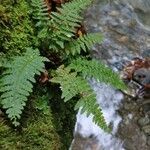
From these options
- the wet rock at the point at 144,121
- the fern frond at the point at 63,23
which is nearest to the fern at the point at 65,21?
the fern frond at the point at 63,23

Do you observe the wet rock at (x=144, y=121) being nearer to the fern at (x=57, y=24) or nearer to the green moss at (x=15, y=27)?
the fern at (x=57, y=24)

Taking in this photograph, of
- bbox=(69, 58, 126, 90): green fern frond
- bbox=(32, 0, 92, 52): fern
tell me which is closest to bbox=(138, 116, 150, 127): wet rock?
bbox=(69, 58, 126, 90): green fern frond

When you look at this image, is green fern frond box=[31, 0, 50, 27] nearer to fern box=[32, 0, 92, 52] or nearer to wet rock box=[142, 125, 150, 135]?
fern box=[32, 0, 92, 52]

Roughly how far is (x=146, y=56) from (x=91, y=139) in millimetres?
1817

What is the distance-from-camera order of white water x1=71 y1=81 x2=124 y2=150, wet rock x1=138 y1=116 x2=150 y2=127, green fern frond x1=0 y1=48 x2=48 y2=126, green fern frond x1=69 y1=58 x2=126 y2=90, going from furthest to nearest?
wet rock x1=138 y1=116 x2=150 y2=127
white water x1=71 y1=81 x2=124 y2=150
green fern frond x1=69 y1=58 x2=126 y2=90
green fern frond x1=0 y1=48 x2=48 y2=126

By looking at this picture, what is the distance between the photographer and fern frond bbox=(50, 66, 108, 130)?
16.6 ft

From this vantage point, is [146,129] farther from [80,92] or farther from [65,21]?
[65,21]

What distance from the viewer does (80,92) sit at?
5223 mm

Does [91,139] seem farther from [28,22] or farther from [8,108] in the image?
[28,22]

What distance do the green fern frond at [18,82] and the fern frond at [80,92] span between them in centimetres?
31

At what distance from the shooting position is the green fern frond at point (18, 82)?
4.91m

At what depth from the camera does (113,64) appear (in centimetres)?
655

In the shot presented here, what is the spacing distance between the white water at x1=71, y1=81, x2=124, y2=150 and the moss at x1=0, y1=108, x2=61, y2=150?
410 millimetres

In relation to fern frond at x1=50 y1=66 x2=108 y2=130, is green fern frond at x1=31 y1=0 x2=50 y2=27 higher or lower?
higher
